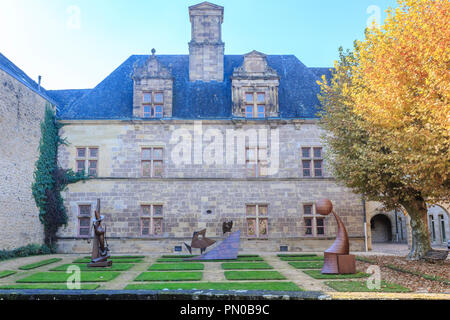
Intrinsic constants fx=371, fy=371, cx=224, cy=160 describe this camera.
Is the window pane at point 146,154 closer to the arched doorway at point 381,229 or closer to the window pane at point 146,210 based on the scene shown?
the window pane at point 146,210

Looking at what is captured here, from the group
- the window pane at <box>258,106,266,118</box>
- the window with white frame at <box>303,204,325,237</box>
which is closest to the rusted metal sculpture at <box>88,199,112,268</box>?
the window with white frame at <box>303,204,325,237</box>

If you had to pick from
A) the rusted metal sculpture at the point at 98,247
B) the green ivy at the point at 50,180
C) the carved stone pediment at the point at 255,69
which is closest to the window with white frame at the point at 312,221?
the carved stone pediment at the point at 255,69

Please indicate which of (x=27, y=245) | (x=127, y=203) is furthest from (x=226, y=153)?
(x=27, y=245)

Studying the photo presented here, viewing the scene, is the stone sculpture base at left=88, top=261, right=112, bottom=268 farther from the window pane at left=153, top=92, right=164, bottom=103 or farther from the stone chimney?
the stone chimney

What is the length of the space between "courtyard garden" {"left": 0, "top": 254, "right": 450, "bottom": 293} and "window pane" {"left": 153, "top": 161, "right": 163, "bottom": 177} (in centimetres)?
624

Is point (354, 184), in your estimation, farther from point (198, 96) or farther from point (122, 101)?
point (122, 101)

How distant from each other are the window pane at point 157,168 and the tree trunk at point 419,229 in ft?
36.2

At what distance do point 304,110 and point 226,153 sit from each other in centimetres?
468

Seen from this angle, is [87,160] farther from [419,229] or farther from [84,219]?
[419,229]

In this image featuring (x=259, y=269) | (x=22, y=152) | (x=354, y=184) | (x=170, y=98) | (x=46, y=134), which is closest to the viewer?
(x=259, y=269)

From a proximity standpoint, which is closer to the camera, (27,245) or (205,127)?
(27,245)

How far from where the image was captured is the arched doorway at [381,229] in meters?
35.2

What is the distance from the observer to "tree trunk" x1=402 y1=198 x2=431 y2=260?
1348cm

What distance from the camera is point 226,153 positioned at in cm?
1855
